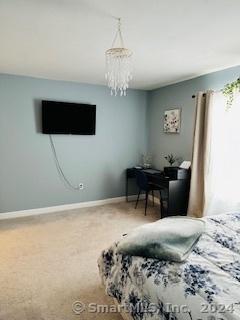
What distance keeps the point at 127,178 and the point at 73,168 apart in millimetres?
1142

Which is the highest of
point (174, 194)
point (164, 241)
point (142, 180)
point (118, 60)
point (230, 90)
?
point (118, 60)

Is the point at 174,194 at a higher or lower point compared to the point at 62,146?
lower

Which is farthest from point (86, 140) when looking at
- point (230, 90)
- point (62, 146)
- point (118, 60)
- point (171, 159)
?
point (230, 90)

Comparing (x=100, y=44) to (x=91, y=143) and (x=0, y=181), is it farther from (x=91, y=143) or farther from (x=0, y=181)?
(x=0, y=181)

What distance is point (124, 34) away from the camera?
84.0 inches

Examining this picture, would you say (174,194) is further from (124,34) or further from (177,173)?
(124,34)

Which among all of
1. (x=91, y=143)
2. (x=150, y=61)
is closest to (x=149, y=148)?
(x=91, y=143)

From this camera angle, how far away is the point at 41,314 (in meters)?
1.78

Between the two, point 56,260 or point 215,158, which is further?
point 215,158

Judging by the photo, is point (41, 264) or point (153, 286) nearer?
point (153, 286)

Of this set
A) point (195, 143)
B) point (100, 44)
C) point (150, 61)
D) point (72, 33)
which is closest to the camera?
point (72, 33)

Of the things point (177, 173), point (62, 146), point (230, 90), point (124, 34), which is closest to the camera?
point (124, 34)

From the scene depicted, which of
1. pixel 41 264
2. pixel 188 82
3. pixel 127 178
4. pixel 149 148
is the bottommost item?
pixel 41 264

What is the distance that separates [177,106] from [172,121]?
28 cm
